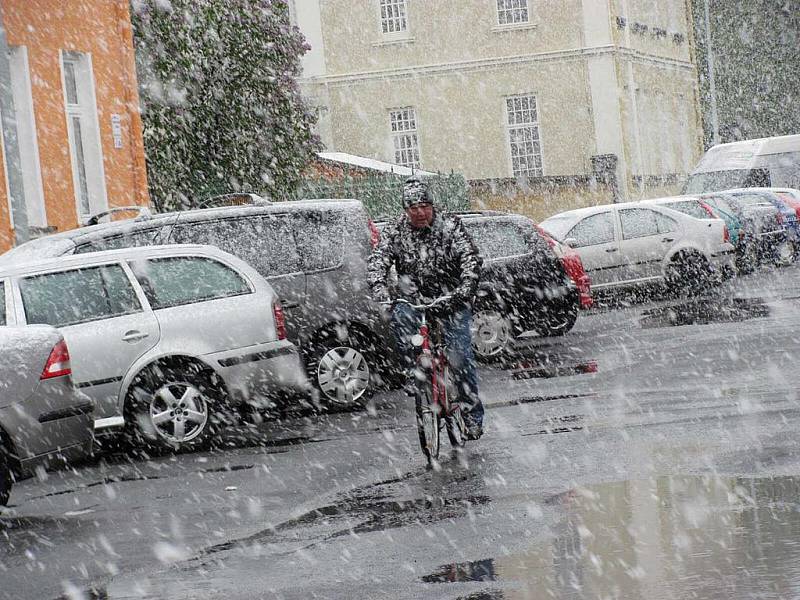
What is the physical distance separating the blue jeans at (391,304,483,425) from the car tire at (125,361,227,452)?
1983 mm

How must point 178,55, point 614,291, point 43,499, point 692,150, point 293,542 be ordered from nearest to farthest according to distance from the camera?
1. point 293,542
2. point 43,499
3. point 614,291
4. point 178,55
5. point 692,150

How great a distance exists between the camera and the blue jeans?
35.5ft

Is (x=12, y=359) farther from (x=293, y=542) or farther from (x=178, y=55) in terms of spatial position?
(x=178, y=55)

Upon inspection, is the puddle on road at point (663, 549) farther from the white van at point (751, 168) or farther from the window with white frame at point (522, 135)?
the window with white frame at point (522, 135)

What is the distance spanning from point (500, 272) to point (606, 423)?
6.40 metres

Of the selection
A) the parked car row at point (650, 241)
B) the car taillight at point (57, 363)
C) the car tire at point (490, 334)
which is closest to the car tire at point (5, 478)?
the car taillight at point (57, 363)

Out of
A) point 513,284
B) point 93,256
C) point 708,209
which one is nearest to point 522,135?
point 708,209

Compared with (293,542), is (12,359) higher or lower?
higher

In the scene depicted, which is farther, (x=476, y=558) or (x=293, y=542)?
(x=293, y=542)

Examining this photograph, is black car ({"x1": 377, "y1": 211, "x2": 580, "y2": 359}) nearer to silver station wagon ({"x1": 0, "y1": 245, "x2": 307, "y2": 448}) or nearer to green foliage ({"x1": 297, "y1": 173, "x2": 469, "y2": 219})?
silver station wagon ({"x1": 0, "y1": 245, "x2": 307, "y2": 448})

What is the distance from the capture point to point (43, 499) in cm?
1051

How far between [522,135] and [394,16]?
15.4ft

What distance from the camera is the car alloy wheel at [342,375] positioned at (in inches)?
556

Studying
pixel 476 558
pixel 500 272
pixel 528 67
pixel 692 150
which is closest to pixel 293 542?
pixel 476 558
